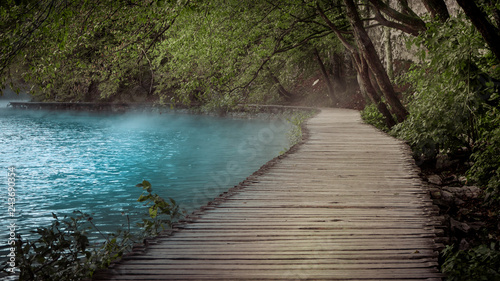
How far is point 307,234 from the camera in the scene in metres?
4.11

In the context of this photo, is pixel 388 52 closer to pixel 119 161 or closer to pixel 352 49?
pixel 352 49

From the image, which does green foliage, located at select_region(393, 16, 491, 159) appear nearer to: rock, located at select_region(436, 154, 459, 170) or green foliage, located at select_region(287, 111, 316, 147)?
rock, located at select_region(436, 154, 459, 170)

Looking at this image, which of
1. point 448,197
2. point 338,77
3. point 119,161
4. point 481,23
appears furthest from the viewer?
point 338,77

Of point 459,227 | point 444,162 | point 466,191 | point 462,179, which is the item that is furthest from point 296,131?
point 459,227

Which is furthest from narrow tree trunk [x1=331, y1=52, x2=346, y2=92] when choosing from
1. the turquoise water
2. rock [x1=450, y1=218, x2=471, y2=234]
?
rock [x1=450, y1=218, x2=471, y2=234]

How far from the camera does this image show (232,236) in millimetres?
4113

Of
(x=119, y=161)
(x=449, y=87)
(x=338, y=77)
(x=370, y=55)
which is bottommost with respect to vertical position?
(x=119, y=161)

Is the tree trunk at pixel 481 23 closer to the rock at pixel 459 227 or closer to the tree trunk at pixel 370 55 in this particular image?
the rock at pixel 459 227

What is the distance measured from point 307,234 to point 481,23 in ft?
10.1

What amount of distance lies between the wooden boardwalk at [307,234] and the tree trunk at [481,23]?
1.80m

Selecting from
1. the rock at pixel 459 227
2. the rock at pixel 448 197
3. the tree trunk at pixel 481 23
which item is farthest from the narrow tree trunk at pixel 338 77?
the tree trunk at pixel 481 23

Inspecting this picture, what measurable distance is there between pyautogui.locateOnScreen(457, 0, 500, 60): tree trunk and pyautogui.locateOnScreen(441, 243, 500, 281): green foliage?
2.28 metres

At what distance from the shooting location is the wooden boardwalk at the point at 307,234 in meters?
3.36

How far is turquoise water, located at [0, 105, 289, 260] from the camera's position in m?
10.6
